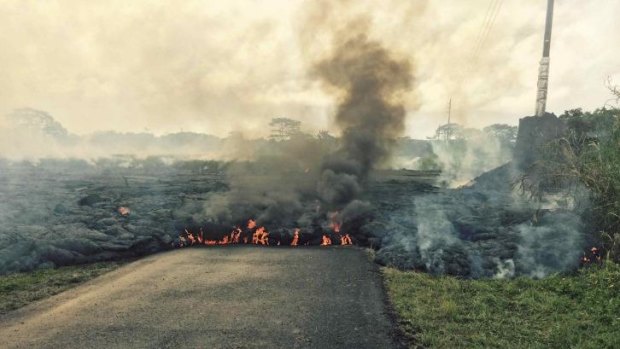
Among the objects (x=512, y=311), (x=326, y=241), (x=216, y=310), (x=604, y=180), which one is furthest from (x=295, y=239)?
(x=604, y=180)

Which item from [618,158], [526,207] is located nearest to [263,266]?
[618,158]

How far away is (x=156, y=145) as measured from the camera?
4281 inches

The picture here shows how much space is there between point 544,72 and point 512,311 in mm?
29227

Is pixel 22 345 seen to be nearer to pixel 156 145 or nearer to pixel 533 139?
pixel 533 139

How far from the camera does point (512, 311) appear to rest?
481 inches

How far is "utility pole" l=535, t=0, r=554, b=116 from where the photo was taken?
35.4m

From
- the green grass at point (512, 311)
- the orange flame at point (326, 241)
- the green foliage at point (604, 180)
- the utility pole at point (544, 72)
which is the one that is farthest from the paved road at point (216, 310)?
the utility pole at point (544, 72)

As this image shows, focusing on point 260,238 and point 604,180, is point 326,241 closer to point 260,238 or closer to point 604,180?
point 260,238

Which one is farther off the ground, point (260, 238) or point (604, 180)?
point (604, 180)

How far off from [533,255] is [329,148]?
28.1 meters

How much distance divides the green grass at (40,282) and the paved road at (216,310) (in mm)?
553

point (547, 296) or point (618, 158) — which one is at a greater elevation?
point (618, 158)

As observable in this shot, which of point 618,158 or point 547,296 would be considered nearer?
point 547,296

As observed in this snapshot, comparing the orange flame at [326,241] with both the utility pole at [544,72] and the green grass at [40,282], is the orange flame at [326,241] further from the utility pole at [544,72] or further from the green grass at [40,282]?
the utility pole at [544,72]
